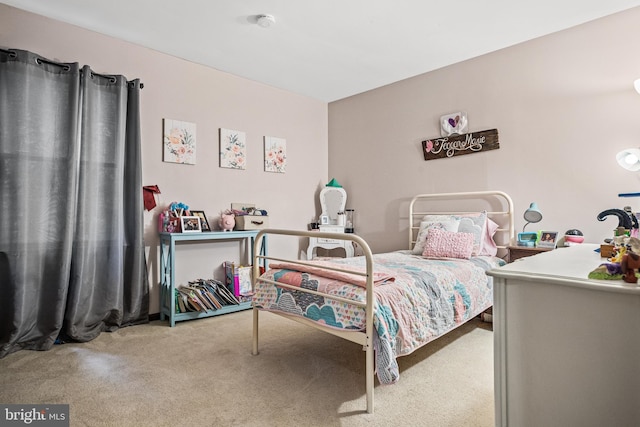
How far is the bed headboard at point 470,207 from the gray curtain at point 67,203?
273 centimetres

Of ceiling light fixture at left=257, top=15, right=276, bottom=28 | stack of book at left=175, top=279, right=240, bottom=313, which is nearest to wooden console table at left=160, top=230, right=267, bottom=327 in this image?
stack of book at left=175, top=279, right=240, bottom=313

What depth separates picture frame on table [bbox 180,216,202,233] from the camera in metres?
3.24


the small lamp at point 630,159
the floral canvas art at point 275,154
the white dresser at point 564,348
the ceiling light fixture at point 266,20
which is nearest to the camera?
the white dresser at point 564,348

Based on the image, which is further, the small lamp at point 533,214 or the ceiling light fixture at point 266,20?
the small lamp at point 533,214

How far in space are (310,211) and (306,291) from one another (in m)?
2.60

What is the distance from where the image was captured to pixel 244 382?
2.03 meters

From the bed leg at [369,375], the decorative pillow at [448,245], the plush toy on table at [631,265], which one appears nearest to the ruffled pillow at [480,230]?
the decorative pillow at [448,245]

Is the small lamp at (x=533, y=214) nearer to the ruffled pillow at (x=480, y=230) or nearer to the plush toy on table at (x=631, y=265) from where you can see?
the ruffled pillow at (x=480, y=230)

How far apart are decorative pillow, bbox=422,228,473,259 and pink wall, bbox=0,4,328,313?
1.85 m

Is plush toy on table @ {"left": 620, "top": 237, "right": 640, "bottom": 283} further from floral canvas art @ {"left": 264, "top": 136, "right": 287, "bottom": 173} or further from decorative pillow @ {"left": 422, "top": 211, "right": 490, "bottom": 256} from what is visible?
floral canvas art @ {"left": 264, "top": 136, "right": 287, "bottom": 173}

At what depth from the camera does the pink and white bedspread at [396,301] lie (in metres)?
1.79

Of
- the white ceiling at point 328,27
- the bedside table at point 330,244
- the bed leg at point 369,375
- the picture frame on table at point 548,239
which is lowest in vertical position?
the bed leg at point 369,375

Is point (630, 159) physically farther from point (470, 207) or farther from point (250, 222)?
point (250, 222)

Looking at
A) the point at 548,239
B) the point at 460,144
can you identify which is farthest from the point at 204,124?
the point at 548,239
